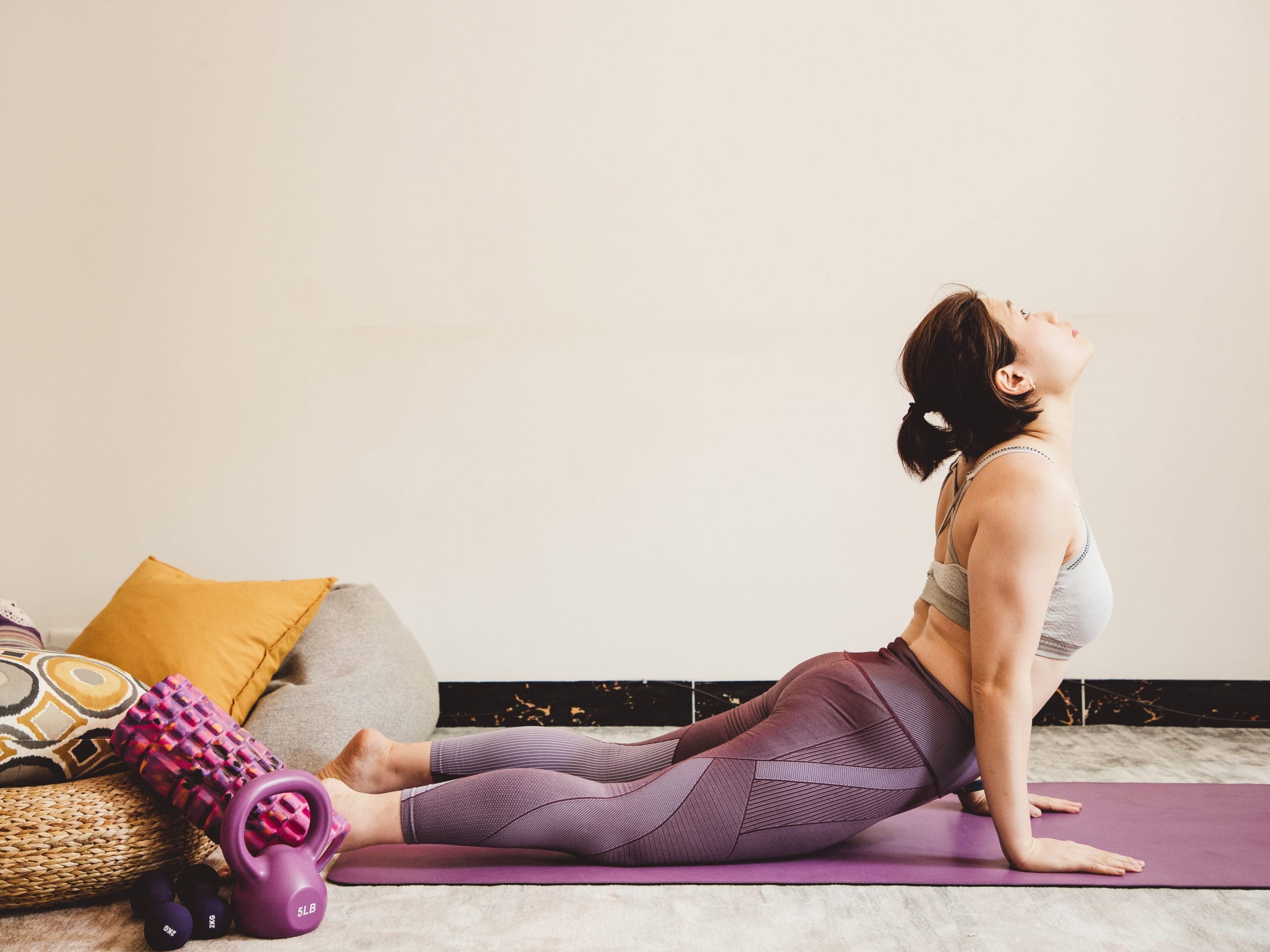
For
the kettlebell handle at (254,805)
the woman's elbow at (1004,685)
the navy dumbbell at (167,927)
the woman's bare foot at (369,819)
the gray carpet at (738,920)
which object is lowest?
the gray carpet at (738,920)

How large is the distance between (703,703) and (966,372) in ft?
5.14

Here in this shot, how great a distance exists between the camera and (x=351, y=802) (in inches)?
62.0

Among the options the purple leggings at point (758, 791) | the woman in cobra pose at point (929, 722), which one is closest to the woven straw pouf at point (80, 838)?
the woman in cobra pose at point (929, 722)

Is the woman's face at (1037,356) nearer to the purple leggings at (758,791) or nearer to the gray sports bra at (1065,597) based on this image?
the gray sports bra at (1065,597)

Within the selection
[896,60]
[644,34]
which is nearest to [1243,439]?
[896,60]

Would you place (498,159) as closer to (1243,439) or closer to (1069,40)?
(1069,40)

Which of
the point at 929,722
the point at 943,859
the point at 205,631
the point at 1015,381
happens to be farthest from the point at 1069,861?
the point at 205,631

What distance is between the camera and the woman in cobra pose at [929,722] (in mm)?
1518

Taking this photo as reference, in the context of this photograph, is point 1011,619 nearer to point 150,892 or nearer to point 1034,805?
point 1034,805

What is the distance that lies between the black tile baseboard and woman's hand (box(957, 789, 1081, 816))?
0.92 metres

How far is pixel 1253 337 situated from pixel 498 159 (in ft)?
7.84

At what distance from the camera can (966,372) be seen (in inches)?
64.6

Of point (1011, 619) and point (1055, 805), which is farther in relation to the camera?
point (1055, 805)

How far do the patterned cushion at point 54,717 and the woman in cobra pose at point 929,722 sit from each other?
1.27 feet
